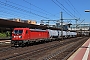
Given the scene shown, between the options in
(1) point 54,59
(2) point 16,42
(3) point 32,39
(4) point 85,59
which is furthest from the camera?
(3) point 32,39

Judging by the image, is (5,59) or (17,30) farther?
(17,30)

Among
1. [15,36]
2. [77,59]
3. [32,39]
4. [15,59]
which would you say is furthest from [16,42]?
[77,59]

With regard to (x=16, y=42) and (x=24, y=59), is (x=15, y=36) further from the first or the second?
(x=24, y=59)

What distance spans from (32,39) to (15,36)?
4.45m

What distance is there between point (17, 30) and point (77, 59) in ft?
56.2

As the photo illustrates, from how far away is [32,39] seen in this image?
111 feet

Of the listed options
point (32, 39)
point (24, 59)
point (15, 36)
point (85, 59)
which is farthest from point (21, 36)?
point (85, 59)

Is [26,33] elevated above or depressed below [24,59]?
above

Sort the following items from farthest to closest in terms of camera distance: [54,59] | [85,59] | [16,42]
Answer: [16,42], [54,59], [85,59]

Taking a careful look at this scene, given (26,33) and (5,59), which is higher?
(26,33)

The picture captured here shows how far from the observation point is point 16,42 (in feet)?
97.7

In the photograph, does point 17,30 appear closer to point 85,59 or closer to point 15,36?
point 15,36

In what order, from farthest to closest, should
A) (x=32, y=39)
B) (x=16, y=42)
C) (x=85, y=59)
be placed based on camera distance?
(x=32, y=39)
(x=16, y=42)
(x=85, y=59)

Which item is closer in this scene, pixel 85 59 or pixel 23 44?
pixel 85 59
